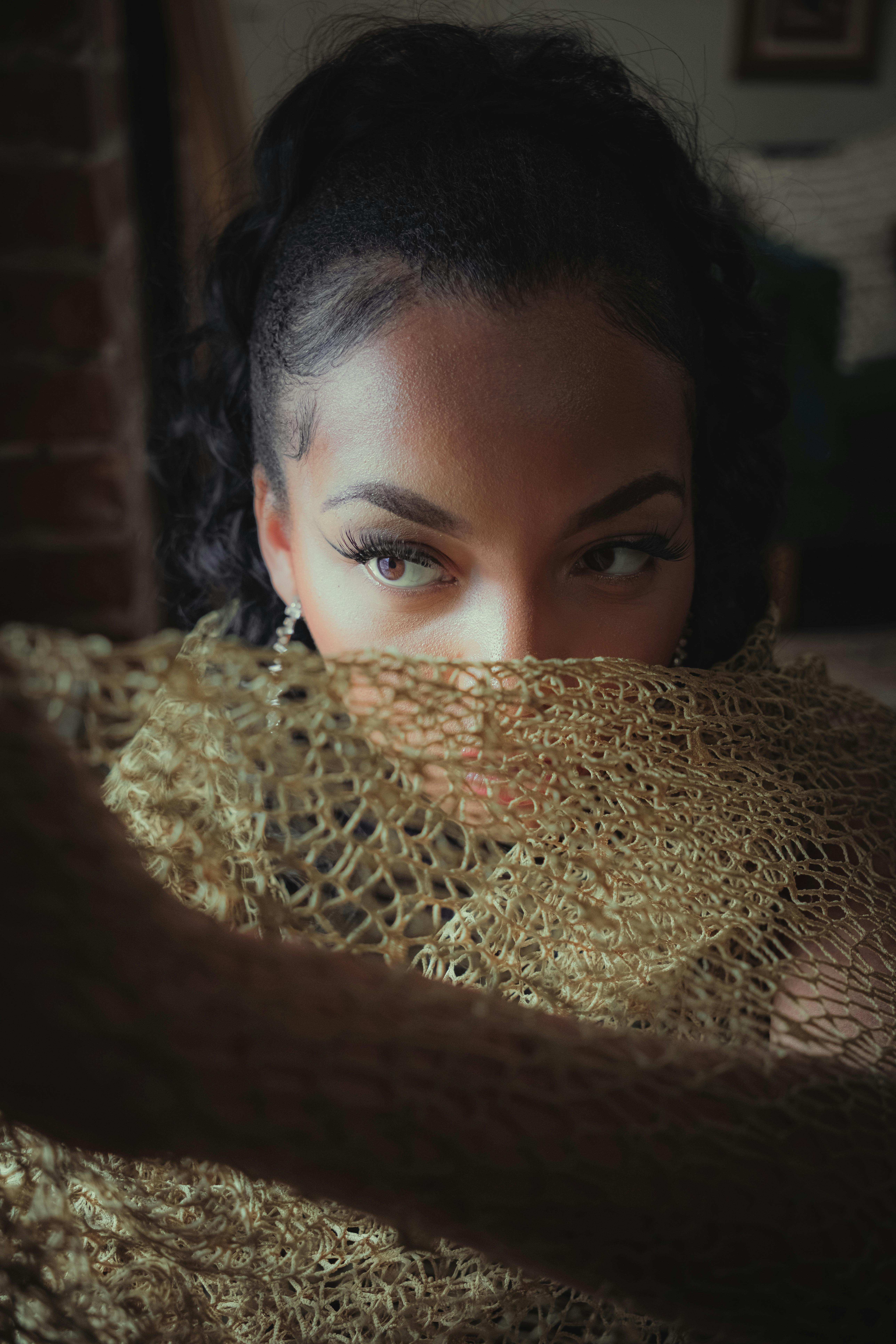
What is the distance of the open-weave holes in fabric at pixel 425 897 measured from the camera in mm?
381

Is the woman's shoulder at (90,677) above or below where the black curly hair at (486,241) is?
below

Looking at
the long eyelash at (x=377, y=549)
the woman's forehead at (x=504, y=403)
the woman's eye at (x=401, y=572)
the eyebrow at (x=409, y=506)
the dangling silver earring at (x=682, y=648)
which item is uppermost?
the woman's forehead at (x=504, y=403)

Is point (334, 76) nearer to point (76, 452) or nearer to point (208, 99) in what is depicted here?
point (76, 452)

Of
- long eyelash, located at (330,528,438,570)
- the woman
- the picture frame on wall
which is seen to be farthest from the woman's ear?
the picture frame on wall

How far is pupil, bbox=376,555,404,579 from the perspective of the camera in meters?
0.62

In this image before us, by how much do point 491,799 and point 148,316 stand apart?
1285mm

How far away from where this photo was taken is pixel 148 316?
4.81ft

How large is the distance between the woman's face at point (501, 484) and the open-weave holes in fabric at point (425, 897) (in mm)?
88

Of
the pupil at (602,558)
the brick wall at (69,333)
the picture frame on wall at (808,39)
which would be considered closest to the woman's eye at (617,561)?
the pupil at (602,558)

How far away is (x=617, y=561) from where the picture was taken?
2.06 feet

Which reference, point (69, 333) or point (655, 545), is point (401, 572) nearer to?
point (655, 545)

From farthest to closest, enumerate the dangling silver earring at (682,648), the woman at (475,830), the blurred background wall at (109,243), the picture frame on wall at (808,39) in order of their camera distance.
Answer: the picture frame on wall at (808,39) < the blurred background wall at (109,243) < the dangling silver earring at (682,648) < the woman at (475,830)

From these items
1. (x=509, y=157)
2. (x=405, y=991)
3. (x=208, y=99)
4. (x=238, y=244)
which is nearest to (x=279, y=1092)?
(x=405, y=991)

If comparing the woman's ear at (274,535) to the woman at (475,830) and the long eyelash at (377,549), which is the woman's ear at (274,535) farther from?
the long eyelash at (377,549)
